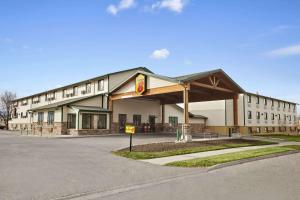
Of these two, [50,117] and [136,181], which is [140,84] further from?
[136,181]

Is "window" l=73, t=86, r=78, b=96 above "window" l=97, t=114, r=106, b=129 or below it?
above

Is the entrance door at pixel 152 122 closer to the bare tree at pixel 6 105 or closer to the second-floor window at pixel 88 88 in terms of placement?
the second-floor window at pixel 88 88

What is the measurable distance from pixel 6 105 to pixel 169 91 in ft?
184

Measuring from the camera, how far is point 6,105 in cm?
6638

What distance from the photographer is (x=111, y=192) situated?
7090 mm

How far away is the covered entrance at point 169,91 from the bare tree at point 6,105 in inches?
1588

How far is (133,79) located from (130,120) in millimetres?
7461

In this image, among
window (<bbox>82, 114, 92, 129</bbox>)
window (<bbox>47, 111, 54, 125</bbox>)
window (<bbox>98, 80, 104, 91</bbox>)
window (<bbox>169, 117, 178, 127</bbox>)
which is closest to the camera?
window (<bbox>82, 114, 92, 129</bbox>)

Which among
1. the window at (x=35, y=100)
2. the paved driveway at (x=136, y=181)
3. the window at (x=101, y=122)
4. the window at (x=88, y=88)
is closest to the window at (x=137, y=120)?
the window at (x=101, y=122)

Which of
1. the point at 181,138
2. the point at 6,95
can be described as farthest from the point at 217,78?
the point at 6,95

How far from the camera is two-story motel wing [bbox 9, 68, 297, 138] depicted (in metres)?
26.8

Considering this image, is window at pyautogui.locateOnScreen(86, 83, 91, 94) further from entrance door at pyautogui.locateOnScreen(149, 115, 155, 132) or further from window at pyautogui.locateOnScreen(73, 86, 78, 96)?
entrance door at pyautogui.locateOnScreen(149, 115, 155, 132)

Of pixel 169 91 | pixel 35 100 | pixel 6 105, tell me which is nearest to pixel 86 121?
pixel 169 91

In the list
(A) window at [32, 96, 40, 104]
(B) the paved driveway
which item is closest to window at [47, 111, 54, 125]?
(A) window at [32, 96, 40, 104]
